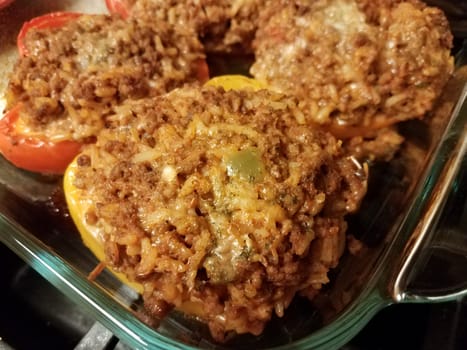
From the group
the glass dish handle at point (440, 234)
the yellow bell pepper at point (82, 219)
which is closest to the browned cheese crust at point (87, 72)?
the yellow bell pepper at point (82, 219)

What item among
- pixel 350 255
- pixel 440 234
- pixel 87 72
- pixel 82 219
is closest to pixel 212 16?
pixel 87 72

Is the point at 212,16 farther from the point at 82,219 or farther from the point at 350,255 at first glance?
the point at 350,255

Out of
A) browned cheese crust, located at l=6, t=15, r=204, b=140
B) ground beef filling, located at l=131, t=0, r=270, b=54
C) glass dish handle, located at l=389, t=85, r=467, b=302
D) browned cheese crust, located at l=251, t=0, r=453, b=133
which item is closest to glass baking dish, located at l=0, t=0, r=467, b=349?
glass dish handle, located at l=389, t=85, r=467, b=302

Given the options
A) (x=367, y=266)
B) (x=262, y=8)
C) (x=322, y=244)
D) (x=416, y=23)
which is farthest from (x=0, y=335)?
(x=416, y=23)

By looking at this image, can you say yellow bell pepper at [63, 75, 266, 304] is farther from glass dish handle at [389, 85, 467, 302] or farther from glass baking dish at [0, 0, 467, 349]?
glass dish handle at [389, 85, 467, 302]

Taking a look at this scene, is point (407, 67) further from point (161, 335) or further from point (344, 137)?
point (161, 335)

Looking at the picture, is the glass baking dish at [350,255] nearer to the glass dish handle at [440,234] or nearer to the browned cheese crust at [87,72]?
the glass dish handle at [440,234]
